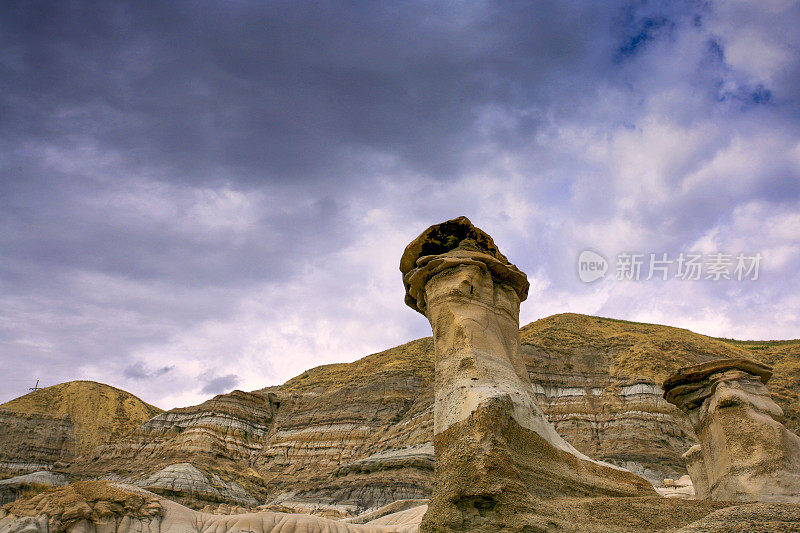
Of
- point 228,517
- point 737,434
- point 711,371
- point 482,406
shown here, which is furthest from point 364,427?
point 482,406

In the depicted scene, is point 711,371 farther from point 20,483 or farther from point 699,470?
point 20,483

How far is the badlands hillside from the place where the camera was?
23.8m

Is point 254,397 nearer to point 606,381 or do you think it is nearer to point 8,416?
point 8,416

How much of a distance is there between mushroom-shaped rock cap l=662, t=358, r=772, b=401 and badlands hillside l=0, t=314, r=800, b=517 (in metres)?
13.9

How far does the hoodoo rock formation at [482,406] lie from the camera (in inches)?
194

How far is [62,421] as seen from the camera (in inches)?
1794

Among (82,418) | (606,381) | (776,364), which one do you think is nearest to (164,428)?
(82,418)

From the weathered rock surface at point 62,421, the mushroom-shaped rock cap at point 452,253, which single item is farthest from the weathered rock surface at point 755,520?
the weathered rock surface at point 62,421

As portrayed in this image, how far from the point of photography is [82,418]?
4794 centimetres

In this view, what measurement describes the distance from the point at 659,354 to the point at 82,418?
49809mm

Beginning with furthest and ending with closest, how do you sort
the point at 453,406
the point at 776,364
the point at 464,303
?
the point at 776,364 < the point at 464,303 < the point at 453,406

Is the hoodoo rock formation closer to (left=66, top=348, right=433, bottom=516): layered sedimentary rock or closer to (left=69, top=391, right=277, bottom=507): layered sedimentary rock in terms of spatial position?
(left=66, top=348, right=433, bottom=516): layered sedimentary rock

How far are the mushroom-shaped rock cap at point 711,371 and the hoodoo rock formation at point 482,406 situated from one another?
2.77 m

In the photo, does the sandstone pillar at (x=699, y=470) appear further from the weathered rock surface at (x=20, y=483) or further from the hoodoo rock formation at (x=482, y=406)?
the weathered rock surface at (x=20, y=483)
